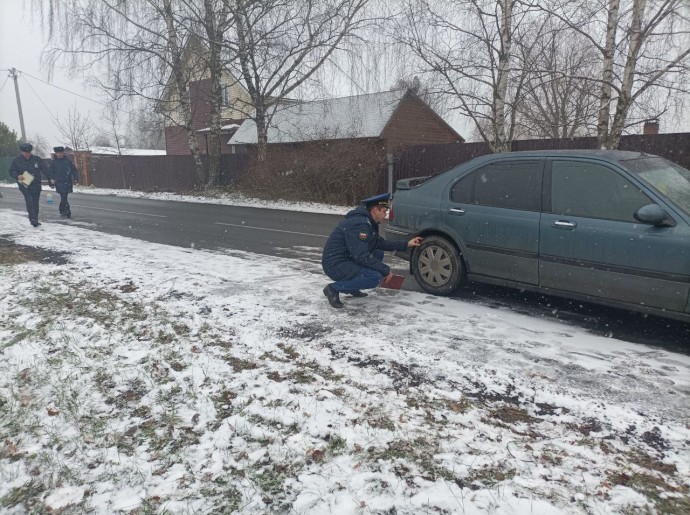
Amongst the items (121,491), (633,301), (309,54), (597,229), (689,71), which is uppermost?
(309,54)

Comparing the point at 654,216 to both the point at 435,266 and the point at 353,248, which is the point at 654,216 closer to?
the point at 435,266

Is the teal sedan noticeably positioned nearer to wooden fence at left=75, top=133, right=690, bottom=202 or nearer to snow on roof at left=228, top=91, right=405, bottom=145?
wooden fence at left=75, top=133, right=690, bottom=202

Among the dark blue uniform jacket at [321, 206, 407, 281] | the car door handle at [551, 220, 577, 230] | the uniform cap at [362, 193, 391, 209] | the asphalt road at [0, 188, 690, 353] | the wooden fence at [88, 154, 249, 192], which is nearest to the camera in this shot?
the car door handle at [551, 220, 577, 230]

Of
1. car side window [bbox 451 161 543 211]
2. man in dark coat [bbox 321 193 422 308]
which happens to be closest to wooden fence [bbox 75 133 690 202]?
car side window [bbox 451 161 543 211]

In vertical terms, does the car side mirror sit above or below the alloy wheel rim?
above

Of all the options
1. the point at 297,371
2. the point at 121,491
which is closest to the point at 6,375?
the point at 121,491

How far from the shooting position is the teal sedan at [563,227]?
3.82 metres

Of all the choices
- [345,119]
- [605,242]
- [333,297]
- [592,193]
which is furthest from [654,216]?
[345,119]

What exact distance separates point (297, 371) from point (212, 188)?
66.8 ft

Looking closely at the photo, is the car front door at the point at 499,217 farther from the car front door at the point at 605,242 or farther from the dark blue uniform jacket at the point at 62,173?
the dark blue uniform jacket at the point at 62,173

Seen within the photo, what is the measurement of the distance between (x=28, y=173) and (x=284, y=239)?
5858 mm

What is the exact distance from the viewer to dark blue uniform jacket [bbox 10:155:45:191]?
32.3 feet

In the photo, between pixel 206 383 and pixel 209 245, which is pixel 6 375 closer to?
pixel 206 383

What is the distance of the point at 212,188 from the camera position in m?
22.4
